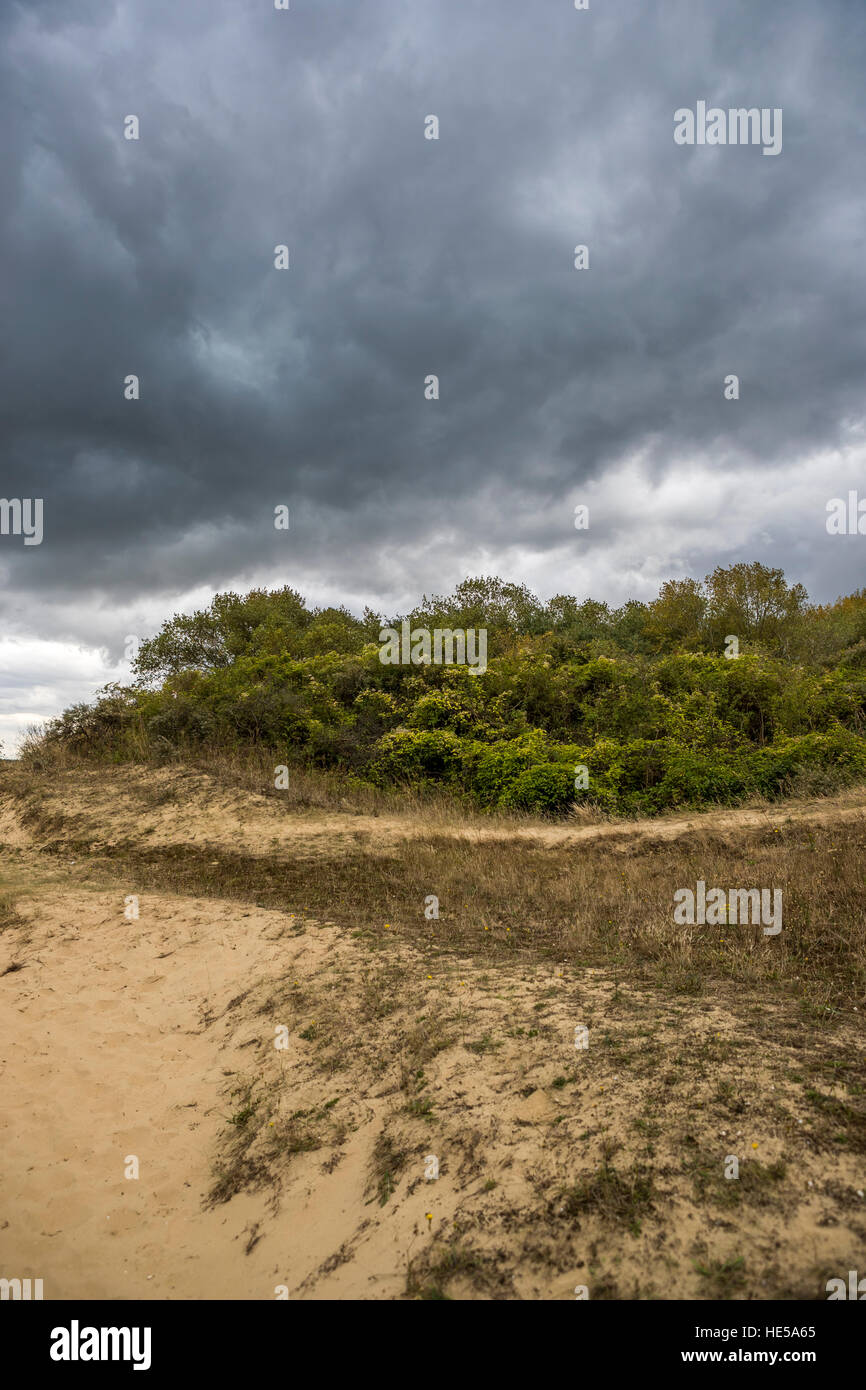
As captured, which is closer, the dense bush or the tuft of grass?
the tuft of grass

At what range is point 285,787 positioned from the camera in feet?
54.6

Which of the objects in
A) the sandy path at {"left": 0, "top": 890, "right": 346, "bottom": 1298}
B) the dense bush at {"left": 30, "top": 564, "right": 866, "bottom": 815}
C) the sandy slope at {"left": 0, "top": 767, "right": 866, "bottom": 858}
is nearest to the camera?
the sandy path at {"left": 0, "top": 890, "right": 346, "bottom": 1298}

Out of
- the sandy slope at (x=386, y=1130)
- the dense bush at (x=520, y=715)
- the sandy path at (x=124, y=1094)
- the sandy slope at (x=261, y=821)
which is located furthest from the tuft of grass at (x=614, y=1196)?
the dense bush at (x=520, y=715)

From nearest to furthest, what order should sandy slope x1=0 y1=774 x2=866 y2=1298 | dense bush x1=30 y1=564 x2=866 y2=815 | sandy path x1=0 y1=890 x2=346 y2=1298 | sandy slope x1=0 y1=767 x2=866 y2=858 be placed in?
sandy slope x1=0 y1=774 x2=866 y2=1298, sandy path x1=0 y1=890 x2=346 y2=1298, sandy slope x1=0 y1=767 x2=866 y2=858, dense bush x1=30 y1=564 x2=866 y2=815

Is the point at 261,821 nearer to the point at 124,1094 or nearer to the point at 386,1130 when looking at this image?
the point at 124,1094

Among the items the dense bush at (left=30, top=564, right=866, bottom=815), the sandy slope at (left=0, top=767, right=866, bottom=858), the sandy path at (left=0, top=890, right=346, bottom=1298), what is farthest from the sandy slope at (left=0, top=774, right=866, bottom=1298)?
the dense bush at (left=30, top=564, right=866, bottom=815)

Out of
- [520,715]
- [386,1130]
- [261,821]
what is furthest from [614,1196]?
[520,715]

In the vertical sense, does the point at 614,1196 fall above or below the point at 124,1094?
above

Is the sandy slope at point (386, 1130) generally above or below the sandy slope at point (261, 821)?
below

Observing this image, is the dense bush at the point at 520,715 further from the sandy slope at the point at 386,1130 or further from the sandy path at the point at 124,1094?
the sandy slope at the point at 386,1130

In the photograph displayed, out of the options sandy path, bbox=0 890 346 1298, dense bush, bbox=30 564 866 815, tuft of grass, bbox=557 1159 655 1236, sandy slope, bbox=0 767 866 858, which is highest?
dense bush, bbox=30 564 866 815

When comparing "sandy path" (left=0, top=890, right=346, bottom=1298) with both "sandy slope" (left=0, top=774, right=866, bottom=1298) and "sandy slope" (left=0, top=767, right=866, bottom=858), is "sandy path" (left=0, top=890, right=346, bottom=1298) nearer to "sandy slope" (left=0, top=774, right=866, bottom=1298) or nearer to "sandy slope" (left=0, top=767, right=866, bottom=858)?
"sandy slope" (left=0, top=774, right=866, bottom=1298)
